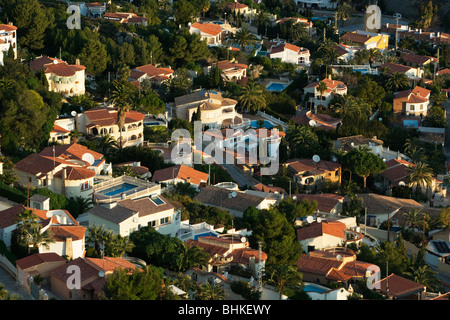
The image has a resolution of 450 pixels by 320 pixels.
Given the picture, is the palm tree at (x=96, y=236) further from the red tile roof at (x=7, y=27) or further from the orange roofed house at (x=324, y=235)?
the red tile roof at (x=7, y=27)

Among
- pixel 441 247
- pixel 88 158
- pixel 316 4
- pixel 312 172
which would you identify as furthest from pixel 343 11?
pixel 88 158

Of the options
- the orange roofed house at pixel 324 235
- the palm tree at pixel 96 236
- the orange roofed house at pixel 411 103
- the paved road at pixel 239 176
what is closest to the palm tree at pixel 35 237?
the palm tree at pixel 96 236

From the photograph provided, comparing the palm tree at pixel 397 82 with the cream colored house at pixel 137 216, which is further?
the palm tree at pixel 397 82

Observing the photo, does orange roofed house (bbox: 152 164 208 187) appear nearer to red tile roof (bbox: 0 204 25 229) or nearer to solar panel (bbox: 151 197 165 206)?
solar panel (bbox: 151 197 165 206)

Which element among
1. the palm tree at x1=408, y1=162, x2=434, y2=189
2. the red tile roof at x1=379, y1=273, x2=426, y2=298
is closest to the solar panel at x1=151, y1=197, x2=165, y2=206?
the red tile roof at x1=379, y1=273, x2=426, y2=298

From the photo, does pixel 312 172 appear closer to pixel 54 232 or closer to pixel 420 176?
pixel 420 176

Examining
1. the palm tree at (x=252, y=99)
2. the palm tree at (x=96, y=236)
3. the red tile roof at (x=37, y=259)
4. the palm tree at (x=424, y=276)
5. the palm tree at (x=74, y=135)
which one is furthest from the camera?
the palm tree at (x=252, y=99)

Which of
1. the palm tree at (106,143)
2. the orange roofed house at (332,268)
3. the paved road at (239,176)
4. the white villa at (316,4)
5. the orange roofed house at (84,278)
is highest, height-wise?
the orange roofed house at (84,278)
